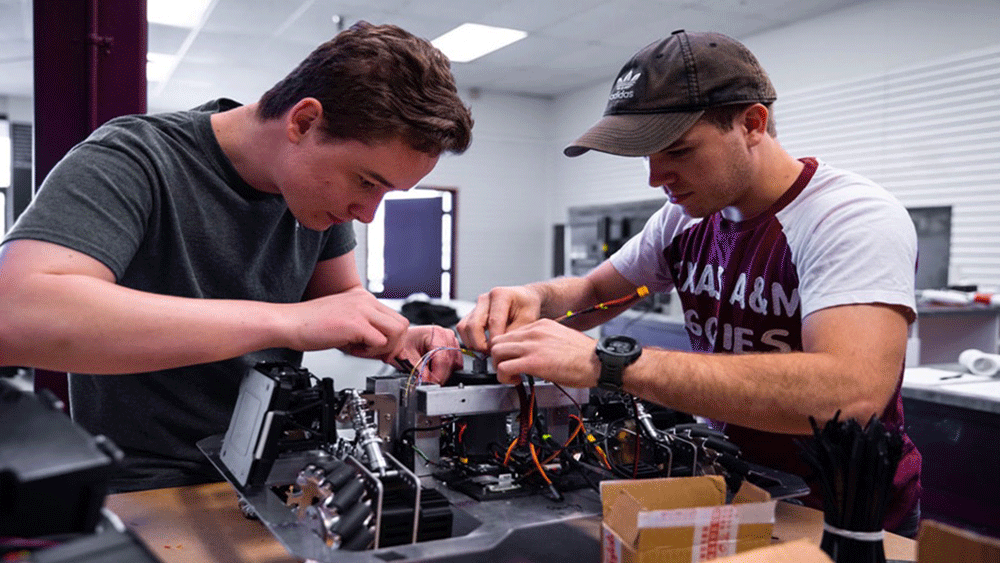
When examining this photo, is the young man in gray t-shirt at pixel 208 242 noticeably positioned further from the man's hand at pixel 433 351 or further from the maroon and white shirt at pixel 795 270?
the maroon and white shirt at pixel 795 270

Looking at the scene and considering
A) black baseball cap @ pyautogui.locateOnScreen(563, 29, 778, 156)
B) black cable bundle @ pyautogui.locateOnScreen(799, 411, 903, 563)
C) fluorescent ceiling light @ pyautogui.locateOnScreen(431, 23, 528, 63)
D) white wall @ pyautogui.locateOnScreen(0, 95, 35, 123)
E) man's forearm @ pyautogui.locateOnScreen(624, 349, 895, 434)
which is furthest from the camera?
white wall @ pyautogui.locateOnScreen(0, 95, 35, 123)

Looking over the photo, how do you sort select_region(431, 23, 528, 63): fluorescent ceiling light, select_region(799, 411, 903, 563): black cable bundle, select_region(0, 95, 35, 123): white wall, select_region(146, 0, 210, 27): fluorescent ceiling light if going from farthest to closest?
select_region(0, 95, 35, 123): white wall
select_region(431, 23, 528, 63): fluorescent ceiling light
select_region(146, 0, 210, 27): fluorescent ceiling light
select_region(799, 411, 903, 563): black cable bundle

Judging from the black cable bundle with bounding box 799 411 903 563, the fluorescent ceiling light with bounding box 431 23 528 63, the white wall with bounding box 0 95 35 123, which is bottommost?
the black cable bundle with bounding box 799 411 903 563

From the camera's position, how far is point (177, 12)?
595 centimetres

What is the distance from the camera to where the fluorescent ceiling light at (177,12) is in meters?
Answer: 5.71

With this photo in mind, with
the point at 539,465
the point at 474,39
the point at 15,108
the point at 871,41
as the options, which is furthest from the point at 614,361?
the point at 15,108

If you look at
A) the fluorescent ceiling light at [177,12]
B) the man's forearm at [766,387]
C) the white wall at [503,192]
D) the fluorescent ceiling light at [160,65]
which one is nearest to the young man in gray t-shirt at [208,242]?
the man's forearm at [766,387]

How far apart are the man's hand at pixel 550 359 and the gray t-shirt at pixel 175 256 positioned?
1.67ft

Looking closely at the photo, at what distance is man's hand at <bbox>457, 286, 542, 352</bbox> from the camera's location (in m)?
1.48

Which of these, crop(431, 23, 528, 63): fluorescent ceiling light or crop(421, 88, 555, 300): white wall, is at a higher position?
crop(431, 23, 528, 63): fluorescent ceiling light

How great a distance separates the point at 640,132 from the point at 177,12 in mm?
5701

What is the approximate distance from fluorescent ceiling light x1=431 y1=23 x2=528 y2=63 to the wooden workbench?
5585mm

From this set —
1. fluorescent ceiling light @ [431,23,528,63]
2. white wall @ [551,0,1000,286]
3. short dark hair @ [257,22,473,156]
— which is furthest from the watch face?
fluorescent ceiling light @ [431,23,528,63]

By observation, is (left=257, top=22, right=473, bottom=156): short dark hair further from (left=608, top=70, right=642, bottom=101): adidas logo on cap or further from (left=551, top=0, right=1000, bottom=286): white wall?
(left=551, top=0, right=1000, bottom=286): white wall
